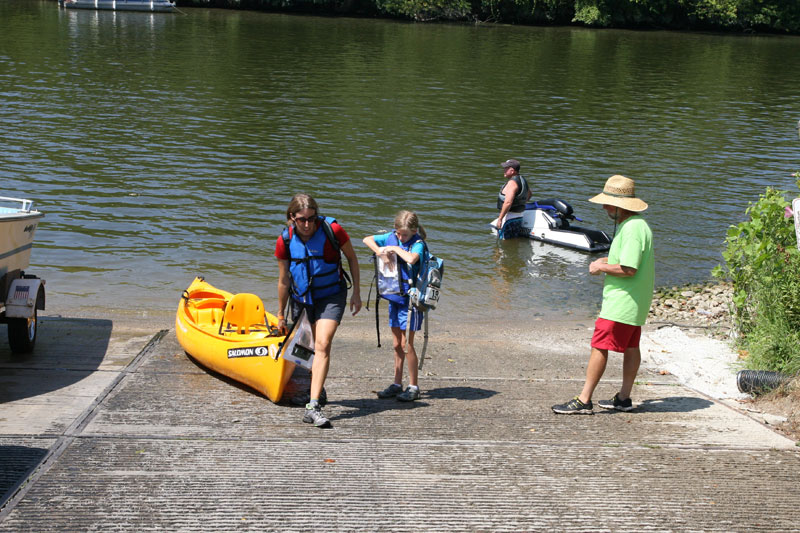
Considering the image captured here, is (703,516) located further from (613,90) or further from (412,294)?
(613,90)

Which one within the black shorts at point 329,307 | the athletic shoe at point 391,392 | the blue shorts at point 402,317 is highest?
the black shorts at point 329,307

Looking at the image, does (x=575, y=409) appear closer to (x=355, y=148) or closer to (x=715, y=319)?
(x=715, y=319)

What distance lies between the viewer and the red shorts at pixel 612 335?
6566mm

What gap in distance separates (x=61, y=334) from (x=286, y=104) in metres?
18.9

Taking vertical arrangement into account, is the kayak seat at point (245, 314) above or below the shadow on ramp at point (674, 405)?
above

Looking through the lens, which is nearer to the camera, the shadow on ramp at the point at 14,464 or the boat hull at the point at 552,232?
the shadow on ramp at the point at 14,464

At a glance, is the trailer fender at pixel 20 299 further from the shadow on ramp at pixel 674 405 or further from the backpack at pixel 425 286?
the shadow on ramp at pixel 674 405

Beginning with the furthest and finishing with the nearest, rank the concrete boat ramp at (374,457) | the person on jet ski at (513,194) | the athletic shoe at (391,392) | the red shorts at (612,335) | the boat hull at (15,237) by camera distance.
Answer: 1. the person on jet ski at (513,194)
2. the boat hull at (15,237)
3. the athletic shoe at (391,392)
4. the red shorts at (612,335)
5. the concrete boat ramp at (374,457)

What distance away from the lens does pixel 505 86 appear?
33.2 metres

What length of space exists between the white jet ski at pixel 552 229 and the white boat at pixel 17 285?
9.16 m

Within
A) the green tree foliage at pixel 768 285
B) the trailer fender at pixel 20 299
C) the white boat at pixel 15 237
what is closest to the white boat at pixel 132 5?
the white boat at pixel 15 237

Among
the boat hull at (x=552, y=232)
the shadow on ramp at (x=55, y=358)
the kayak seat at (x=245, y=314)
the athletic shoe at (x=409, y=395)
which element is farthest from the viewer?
the boat hull at (x=552, y=232)

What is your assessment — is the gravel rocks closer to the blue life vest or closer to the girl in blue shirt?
the girl in blue shirt

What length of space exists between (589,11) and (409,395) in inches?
2339
